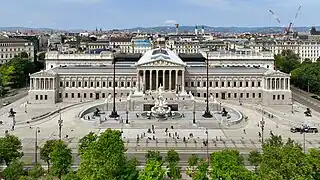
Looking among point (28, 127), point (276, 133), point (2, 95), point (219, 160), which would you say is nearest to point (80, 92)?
point (2, 95)

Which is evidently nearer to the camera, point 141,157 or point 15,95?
point 141,157

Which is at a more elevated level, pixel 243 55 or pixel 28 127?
pixel 243 55

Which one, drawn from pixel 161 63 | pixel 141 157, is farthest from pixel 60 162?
pixel 161 63

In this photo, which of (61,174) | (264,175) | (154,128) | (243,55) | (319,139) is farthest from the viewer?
(243,55)

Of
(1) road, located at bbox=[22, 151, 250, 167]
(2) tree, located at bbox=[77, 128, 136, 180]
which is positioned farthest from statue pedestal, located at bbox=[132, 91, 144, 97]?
(2) tree, located at bbox=[77, 128, 136, 180]

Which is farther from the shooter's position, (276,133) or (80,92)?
(80,92)

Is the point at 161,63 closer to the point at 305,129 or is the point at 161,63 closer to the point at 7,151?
the point at 305,129

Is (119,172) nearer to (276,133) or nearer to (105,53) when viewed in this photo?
(276,133)
